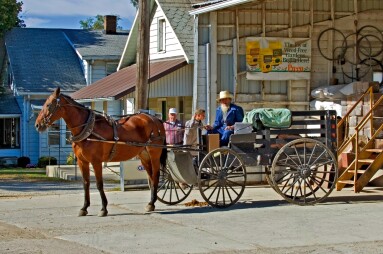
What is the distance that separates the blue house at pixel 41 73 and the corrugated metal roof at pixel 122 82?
15.4 ft

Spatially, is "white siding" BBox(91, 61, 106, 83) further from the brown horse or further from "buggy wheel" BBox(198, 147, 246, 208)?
"buggy wheel" BBox(198, 147, 246, 208)

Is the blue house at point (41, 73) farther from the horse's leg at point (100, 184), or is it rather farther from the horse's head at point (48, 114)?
the horse's head at point (48, 114)

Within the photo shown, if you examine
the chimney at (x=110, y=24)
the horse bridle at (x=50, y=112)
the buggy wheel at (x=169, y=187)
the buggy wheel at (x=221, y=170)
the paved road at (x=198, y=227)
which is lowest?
the paved road at (x=198, y=227)

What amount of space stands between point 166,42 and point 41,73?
13.4m

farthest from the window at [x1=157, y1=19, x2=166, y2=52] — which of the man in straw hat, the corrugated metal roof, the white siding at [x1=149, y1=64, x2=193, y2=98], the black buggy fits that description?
the black buggy

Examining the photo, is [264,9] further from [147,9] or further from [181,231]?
[181,231]

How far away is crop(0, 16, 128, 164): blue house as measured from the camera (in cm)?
3938

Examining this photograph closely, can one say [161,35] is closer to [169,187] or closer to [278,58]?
[278,58]

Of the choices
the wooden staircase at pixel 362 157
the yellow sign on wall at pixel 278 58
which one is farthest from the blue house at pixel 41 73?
the wooden staircase at pixel 362 157

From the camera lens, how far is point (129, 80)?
3023cm

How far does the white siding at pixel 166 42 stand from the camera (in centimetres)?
2861

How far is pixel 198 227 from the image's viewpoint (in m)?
13.3

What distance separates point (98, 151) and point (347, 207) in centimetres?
484

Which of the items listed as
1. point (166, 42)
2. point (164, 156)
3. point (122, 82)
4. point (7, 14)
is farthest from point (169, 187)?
point (7, 14)
